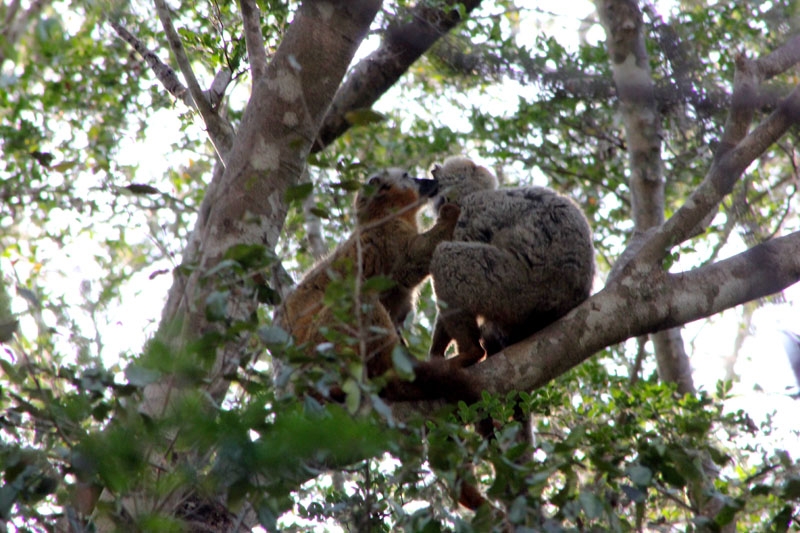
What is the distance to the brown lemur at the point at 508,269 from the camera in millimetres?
6043

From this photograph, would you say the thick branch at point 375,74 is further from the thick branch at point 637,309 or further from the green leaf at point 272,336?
the green leaf at point 272,336

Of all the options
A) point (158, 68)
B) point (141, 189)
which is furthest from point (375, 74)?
point (141, 189)

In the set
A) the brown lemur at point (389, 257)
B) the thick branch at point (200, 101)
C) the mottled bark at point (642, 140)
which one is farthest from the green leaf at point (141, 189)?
the mottled bark at point (642, 140)

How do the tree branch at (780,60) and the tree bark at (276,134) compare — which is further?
the tree branch at (780,60)

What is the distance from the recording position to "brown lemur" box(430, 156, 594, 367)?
604 cm

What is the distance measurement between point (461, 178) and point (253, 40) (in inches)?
105

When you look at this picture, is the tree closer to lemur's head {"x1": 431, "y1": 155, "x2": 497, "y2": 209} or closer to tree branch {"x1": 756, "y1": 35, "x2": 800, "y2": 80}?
tree branch {"x1": 756, "y1": 35, "x2": 800, "y2": 80}

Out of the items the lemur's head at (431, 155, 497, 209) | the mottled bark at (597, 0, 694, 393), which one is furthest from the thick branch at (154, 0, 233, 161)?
the mottled bark at (597, 0, 694, 393)

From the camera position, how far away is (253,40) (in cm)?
540

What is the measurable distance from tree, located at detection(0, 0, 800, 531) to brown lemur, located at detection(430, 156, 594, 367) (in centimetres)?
49

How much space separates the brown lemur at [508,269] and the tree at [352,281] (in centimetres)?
49

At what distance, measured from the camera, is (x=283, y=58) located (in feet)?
15.5

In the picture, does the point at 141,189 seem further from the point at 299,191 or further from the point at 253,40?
the point at 253,40

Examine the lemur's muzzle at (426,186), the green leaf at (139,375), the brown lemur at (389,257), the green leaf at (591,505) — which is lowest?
Answer: the green leaf at (591,505)
